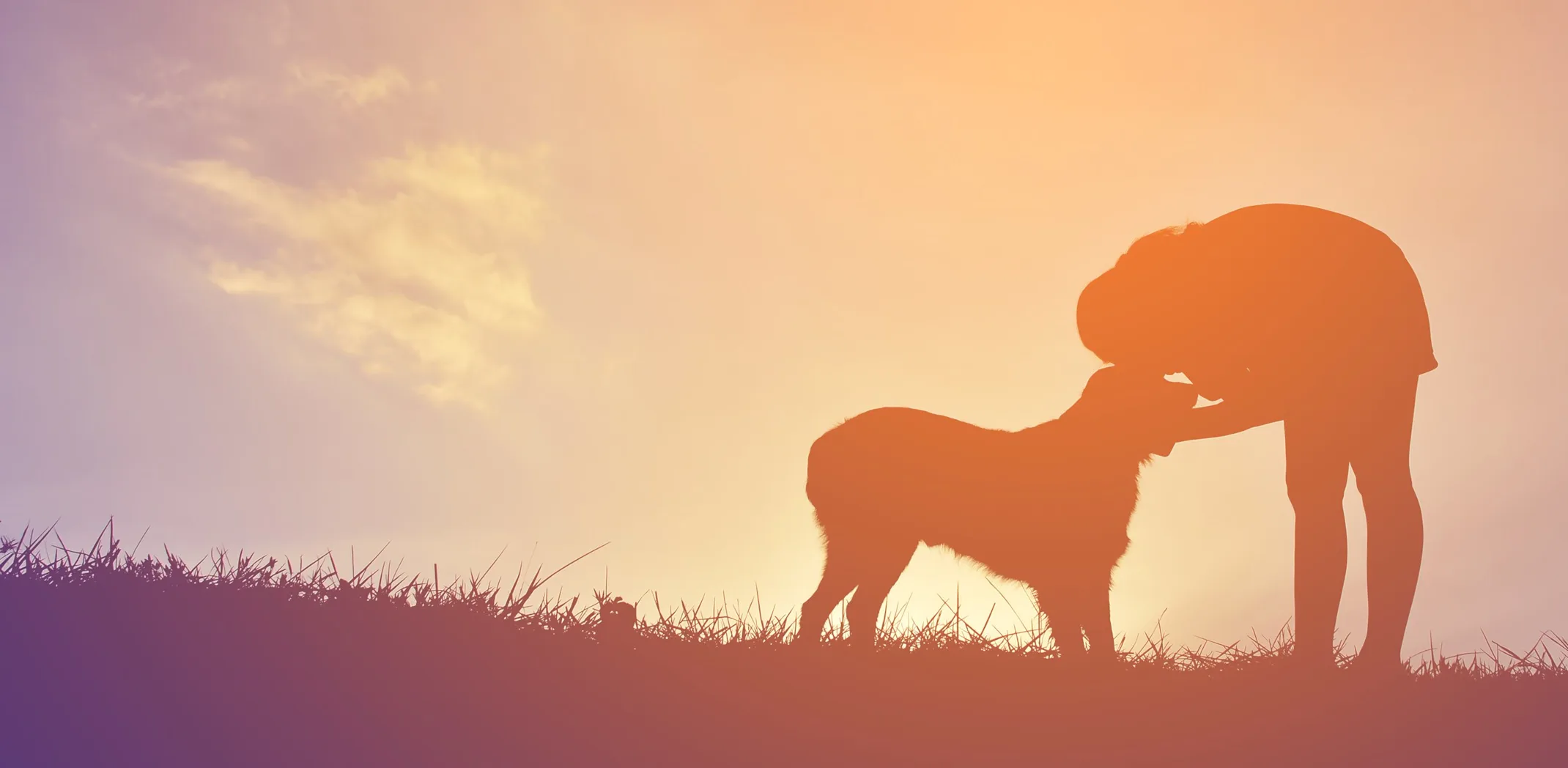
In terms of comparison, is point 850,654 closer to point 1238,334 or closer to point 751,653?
point 751,653

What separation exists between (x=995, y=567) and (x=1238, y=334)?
191 cm

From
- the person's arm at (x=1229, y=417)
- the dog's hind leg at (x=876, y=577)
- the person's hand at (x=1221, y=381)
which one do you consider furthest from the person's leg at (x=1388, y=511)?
the dog's hind leg at (x=876, y=577)

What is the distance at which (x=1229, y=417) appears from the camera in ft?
19.5

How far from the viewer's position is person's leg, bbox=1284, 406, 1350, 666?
17.4ft

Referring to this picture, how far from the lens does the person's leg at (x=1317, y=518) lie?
5.31m

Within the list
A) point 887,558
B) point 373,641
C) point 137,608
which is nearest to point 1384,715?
point 887,558

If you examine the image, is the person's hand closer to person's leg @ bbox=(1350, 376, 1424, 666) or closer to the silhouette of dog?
the silhouette of dog

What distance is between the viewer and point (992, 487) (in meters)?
6.12

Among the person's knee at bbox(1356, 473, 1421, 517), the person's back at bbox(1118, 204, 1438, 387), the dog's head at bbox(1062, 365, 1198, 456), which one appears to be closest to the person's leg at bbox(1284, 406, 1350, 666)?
the person's knee at bbox(1356, 473, 1421, 517)

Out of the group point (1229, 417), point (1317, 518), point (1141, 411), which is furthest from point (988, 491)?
point (1317, 518)

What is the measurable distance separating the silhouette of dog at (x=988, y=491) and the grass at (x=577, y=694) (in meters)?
0.94

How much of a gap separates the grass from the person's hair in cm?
197

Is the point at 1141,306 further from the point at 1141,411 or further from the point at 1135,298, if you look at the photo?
the point at 1141,411

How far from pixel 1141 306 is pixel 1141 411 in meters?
0.62
